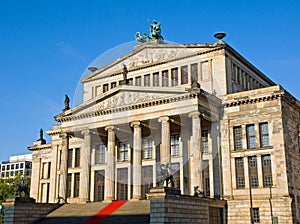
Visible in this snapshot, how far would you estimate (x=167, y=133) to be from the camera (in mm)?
38875

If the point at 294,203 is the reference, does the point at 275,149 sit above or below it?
above

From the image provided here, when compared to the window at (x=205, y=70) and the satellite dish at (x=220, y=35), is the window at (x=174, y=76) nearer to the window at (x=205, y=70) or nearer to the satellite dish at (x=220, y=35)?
the window at (x=205, y=70)

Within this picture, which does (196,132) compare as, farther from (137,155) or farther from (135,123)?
(137,155)

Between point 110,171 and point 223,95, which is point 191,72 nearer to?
point 223,95

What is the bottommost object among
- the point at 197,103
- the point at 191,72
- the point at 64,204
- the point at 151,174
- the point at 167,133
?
the point at 64,204

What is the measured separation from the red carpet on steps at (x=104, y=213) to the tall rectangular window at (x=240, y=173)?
1144 centimetres

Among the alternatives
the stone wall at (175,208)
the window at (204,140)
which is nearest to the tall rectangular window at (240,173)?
the window at (204,140)

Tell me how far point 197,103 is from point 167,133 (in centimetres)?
413

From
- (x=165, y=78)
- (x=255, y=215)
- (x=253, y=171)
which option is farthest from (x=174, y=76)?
(x=255, y=215)

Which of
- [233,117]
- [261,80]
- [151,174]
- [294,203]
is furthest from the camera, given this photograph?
[261,80]

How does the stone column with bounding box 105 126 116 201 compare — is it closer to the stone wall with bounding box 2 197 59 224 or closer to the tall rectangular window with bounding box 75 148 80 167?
the stone wall with bounding box 2 197 59 224

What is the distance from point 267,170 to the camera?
38.5 m

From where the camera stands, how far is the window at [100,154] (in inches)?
1946

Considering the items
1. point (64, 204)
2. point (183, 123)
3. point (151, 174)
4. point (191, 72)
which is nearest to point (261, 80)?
point (191, 72)
